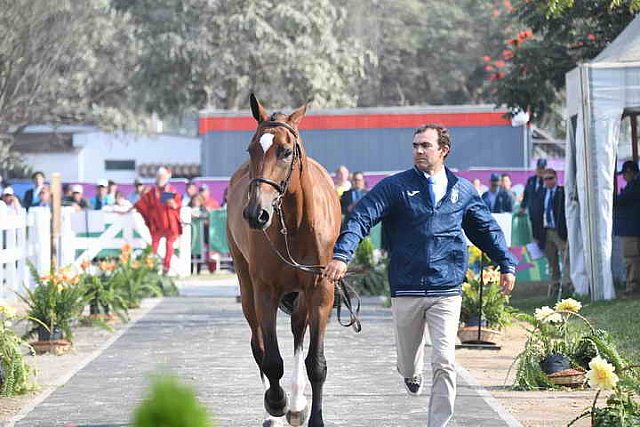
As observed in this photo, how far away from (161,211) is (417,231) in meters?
17.0

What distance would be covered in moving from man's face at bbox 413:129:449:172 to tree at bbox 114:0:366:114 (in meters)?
42.3

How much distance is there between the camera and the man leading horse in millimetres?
6961

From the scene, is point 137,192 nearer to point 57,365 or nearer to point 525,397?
point 57,365

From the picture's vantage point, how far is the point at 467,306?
14.0m

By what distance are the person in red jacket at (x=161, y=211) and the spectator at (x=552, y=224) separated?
23.7 ft

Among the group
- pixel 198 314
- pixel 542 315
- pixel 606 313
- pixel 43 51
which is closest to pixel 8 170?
pixel 43 51

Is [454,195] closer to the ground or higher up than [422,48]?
closer to the ground

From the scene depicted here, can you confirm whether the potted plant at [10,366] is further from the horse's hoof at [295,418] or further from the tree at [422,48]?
the tree at [422,48]

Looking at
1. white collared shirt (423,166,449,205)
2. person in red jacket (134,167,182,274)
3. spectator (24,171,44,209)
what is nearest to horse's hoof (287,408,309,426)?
white collared shirt (423,166,449,205)

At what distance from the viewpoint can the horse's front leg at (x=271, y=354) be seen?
8133 millimetres

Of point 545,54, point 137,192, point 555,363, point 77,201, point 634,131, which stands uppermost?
point 545,54

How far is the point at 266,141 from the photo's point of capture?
757 cm

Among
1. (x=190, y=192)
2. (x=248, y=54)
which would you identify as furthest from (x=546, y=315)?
(x=248, y=54)

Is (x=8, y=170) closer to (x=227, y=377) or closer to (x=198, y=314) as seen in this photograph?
(x=198, y=314)
